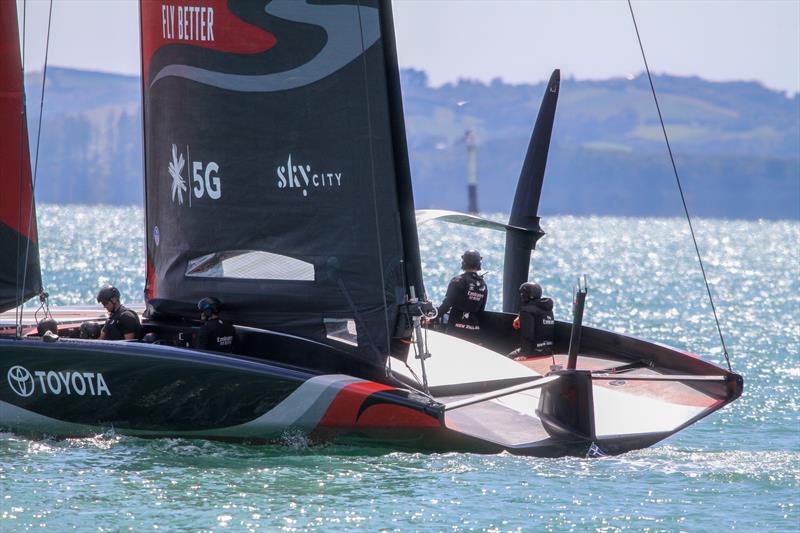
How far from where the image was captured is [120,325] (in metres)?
9.63

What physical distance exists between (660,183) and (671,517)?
17353 centimetres

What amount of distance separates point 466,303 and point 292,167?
2.48 meters

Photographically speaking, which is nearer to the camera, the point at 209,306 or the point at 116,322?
the point at 209,306

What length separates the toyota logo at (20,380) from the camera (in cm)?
912

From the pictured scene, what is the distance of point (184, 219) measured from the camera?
986 cm

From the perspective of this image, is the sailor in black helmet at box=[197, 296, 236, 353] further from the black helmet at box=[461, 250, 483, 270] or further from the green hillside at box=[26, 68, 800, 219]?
the green hillside at box=[26, 68, 800, 219]

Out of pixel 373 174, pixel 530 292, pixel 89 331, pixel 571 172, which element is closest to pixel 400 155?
pixel 373 174

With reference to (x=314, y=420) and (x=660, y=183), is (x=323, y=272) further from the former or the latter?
(x=660, y=183)

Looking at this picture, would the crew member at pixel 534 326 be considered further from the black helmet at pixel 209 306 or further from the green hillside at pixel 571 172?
the green hillside at pixel 571 172

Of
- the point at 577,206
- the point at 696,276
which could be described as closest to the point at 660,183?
the point at 577,206

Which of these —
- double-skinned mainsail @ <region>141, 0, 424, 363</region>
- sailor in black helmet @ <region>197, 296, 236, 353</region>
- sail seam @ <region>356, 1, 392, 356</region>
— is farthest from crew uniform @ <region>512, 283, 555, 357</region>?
sailor in black helmet @ <region>197, 296, 236, 353</region>

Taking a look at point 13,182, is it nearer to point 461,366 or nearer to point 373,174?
point 373,174

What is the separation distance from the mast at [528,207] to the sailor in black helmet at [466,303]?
1835 millimetres

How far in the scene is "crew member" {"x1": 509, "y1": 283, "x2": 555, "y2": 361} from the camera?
10.9 meters
